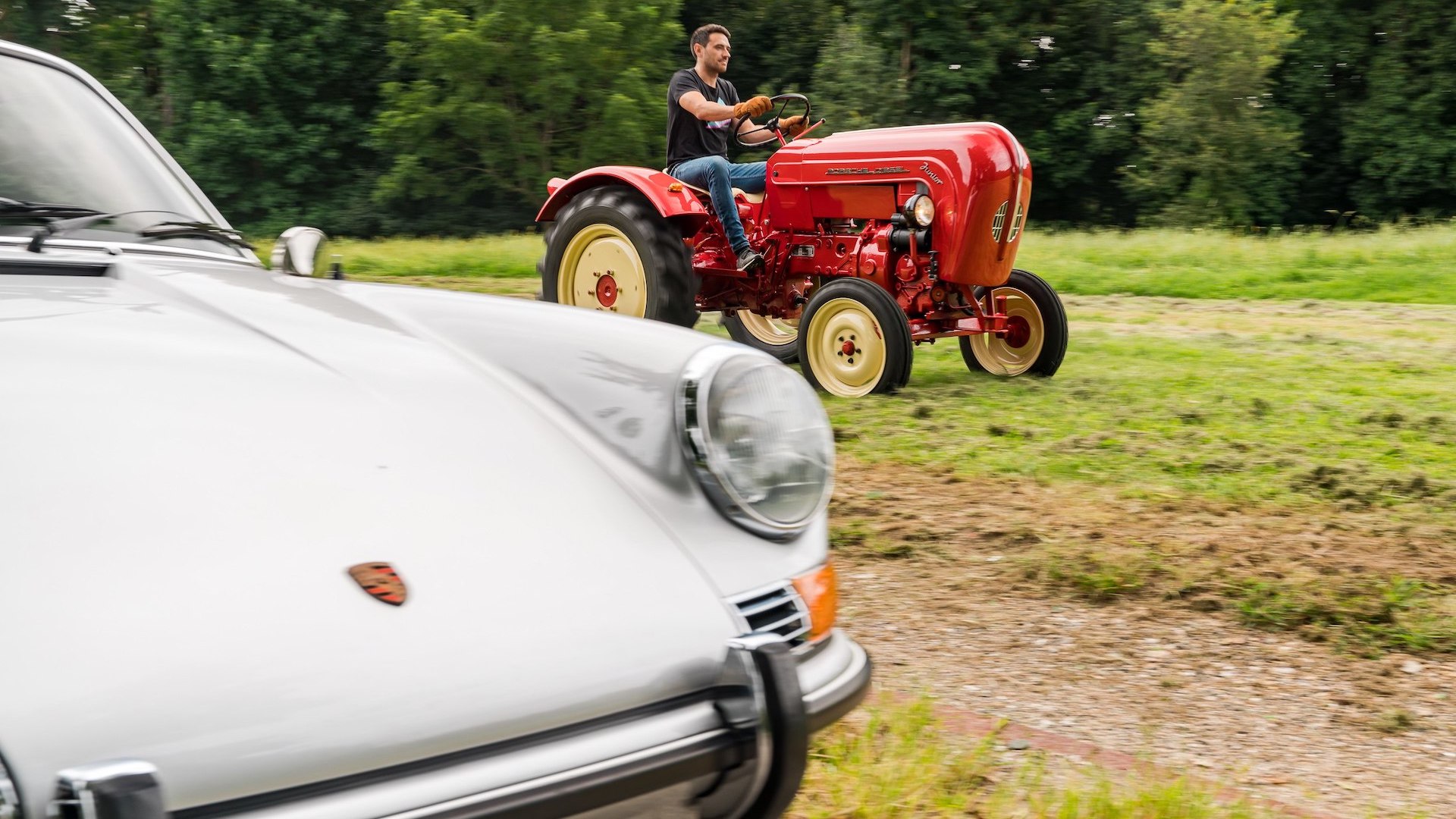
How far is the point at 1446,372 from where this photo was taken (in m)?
7.85

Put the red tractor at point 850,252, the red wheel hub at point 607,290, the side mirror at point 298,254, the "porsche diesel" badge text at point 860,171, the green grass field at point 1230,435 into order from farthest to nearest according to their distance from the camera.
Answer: the red wheel hub at point 607,290 → the "porsche diesel" badge text at point 860,171 → the red tractor at point 850,252 → the green grass field at point 1230,435 → the side mirror at point 298,254

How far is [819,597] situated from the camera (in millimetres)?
1936

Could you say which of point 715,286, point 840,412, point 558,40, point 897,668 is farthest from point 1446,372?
point 558,40

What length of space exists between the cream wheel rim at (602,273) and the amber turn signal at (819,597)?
5632 mm

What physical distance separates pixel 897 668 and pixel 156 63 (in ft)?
151

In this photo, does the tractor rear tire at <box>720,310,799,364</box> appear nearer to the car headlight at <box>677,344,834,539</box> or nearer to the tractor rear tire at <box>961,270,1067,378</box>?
the tractor rear tire at <box>961,270,1067,378</box>

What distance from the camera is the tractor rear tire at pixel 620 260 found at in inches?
291

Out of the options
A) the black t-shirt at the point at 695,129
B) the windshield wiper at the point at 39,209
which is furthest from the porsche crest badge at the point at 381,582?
the black t-shirt at the point at 695,129

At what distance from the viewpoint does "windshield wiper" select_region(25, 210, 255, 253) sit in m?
2.22

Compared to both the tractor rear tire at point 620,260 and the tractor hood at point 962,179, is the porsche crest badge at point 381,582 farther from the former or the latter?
the tractor hood at point 962,179

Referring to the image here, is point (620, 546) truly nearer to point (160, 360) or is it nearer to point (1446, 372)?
point (160, 360)

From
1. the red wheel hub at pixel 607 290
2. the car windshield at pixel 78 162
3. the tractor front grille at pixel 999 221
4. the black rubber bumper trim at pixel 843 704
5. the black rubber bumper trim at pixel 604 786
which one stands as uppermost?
the car windshield at pixel 78 162

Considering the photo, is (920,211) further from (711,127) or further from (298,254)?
(298,254)

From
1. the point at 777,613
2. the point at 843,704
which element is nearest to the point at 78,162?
the point at 777,613
